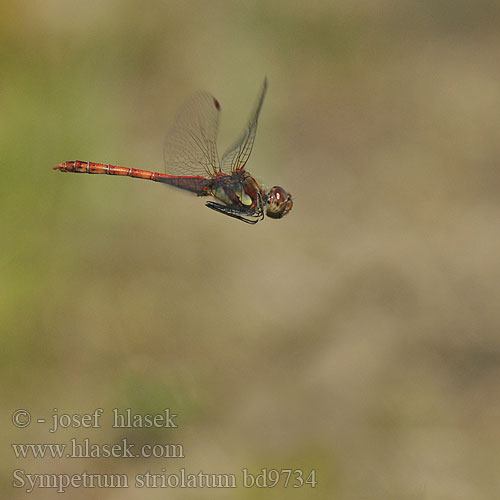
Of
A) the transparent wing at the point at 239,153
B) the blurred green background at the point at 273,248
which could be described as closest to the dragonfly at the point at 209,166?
the transparent wing at the point at 239,153

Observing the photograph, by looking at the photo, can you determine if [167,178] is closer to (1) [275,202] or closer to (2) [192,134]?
(2) [192,134]

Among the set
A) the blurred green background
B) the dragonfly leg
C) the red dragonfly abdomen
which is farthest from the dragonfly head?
the blurred green background

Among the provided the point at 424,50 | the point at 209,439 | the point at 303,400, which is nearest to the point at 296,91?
the point at 424,50

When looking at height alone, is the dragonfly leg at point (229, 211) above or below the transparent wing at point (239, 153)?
below

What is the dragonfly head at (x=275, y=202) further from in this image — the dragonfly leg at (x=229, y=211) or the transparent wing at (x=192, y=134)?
the transparent wing at (x=192, y=134)

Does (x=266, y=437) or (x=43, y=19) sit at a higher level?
(x=43, y=19)

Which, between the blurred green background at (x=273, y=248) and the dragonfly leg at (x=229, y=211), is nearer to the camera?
the dragonfly leg at (x=229, y=211)

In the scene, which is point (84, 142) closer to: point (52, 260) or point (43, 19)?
point (52, 260)

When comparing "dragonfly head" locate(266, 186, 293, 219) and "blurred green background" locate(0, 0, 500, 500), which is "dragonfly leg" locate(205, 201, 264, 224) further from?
"blurred green background" locate(0, 0, 500, 500)
